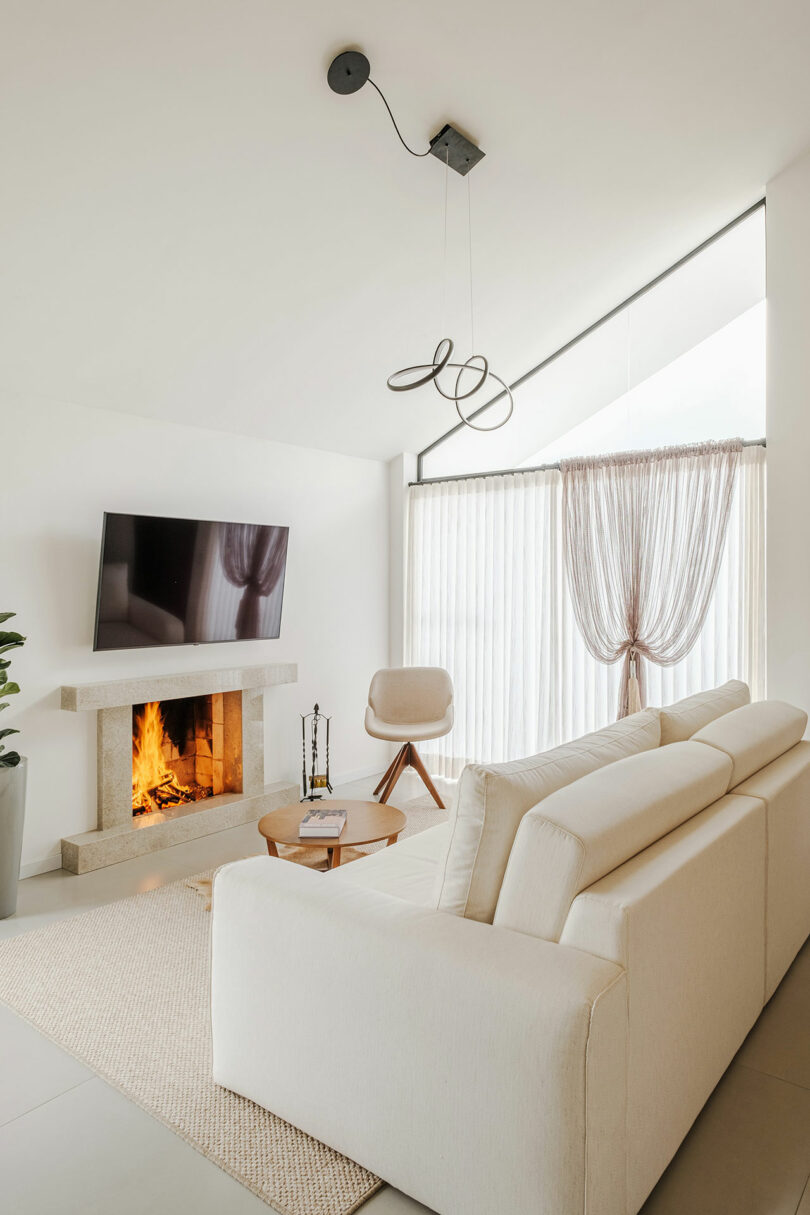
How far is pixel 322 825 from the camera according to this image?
323 cm

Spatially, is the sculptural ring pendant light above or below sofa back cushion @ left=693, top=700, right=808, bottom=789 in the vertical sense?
above

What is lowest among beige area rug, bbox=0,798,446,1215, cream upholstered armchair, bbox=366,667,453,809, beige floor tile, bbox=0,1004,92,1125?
beige floor tile, bbox=0,1004,92,1125

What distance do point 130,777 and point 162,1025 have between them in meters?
1.84

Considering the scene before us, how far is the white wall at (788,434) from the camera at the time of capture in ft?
12.9

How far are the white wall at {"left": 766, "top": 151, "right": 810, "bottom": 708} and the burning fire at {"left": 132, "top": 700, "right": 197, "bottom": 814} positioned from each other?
11.3 feet

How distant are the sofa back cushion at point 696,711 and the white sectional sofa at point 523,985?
37cm

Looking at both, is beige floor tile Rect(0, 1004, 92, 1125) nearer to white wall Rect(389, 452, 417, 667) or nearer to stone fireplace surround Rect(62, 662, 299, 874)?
stone fireplace surround Rect(62, 662, 299, 874)

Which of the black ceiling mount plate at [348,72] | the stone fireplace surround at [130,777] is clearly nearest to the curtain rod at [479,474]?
the stone fireplace surround at [130,777]

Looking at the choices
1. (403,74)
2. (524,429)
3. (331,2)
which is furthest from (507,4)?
(524,429)

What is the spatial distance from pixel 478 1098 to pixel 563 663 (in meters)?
3.69

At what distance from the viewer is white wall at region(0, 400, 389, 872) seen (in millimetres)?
3693

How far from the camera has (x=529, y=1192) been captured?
4.65 ft

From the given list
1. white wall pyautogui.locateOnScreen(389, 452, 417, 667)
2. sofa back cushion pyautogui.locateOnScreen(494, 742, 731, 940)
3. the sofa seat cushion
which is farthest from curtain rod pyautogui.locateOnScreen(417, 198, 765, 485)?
sofa back cushion pyautogui.locateOnScreen(494, 742, 731, 940)

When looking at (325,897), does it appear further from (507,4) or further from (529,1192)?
(507,4)
